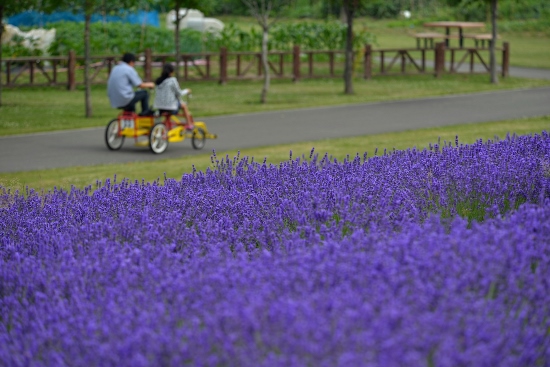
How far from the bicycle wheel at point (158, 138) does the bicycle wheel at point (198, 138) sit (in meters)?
0.50

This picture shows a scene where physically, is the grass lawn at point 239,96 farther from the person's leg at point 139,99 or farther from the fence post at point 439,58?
the person's leg at point 139,99

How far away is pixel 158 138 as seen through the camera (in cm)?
1644

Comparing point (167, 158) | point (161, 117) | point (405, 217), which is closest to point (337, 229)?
point (405, 217)

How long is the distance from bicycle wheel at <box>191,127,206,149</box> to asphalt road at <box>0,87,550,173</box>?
141 millimetres

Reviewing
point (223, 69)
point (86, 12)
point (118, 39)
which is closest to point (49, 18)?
point (118, 39)

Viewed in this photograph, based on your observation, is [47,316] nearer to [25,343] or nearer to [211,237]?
[25,343]

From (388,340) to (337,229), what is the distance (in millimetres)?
2192

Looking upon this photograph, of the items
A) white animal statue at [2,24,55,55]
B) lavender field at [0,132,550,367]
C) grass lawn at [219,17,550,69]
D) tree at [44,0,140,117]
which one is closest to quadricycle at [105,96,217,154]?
tree at [44,0,140,117]

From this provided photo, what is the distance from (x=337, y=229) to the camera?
18.4ft

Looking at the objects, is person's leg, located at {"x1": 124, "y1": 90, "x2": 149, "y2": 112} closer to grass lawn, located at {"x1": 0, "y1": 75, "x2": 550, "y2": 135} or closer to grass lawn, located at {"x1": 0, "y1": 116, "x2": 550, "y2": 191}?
grass lawn, located at {"x1": 0, "y1": 116, "x2": 550, "y2": 191}

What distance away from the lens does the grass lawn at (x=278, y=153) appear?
515 inches

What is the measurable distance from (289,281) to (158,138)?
12.5 meters

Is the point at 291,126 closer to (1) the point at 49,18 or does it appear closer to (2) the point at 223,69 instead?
(2) the point at 223,69

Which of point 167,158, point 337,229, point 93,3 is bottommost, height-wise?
point 167,158
